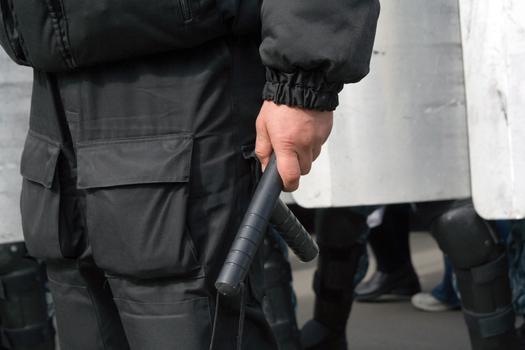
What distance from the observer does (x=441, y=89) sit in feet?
6.30

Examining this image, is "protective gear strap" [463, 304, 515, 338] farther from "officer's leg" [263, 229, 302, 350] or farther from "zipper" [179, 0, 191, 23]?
"zipper" [179, 0, 191, 23]

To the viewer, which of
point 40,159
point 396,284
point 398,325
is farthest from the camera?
point 396,284

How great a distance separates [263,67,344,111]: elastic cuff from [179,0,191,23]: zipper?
150 mm

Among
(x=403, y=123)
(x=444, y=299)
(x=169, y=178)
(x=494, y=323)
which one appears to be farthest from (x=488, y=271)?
(x=169, y=178)

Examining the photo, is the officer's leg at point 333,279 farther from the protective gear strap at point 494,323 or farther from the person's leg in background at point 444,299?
the person's leg in background at point 444,299

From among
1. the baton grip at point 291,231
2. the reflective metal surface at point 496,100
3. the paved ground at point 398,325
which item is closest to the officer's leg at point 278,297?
the paved ground at point 398,325

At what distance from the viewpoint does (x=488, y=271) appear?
1957 millimetres

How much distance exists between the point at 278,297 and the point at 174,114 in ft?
4.02

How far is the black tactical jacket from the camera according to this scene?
1.00 meters

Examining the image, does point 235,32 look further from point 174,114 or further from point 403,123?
point 403,123

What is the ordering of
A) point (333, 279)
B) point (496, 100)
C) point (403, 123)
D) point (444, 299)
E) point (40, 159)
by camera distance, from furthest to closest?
point (444, 299) → point (333, 279) → point (403, 123) → point (496, 100) → point (40, 159)

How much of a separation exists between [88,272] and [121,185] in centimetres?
24

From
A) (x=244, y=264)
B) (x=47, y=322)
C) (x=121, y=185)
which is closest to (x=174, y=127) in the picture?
(x=121, y=185)

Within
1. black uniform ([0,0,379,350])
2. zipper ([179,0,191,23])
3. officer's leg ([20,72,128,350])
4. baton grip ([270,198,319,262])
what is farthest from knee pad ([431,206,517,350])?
zipper ([179,0,191,23])
